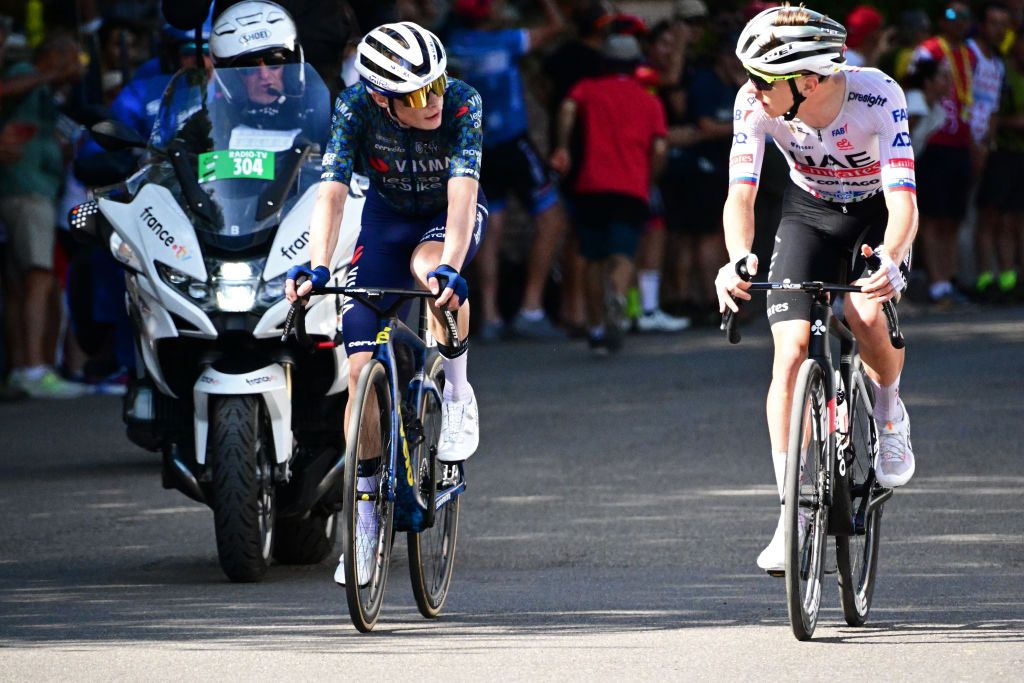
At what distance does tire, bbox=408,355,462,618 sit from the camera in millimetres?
7117

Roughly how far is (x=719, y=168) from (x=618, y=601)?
35.5 ft

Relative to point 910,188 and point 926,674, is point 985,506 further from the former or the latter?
point 926,674

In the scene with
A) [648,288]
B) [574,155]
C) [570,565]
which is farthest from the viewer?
[648,288]

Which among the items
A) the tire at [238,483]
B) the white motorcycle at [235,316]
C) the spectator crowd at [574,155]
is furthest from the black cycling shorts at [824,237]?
the spectator crowd at [574,155]

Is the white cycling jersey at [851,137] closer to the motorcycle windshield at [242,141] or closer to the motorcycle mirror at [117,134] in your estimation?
the motorcycle windshield at [242,141]

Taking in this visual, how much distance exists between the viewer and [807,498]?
6734 millimetres

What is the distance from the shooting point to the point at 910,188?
7.03 m

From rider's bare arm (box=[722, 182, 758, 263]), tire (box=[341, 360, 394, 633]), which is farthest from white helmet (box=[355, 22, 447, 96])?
rider's bare arm (box=[722, 182, 758, 263])

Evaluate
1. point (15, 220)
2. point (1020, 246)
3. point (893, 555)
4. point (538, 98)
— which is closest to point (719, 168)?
point (538, 98)

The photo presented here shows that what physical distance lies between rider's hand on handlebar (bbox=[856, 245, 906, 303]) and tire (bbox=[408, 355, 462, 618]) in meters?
1.61

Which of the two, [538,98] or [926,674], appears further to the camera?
[538,98]

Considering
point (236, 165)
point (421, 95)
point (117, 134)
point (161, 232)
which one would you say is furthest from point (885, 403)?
point (117, 134)

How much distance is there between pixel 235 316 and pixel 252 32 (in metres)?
1.52

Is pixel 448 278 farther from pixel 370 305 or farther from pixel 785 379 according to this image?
pixel 785 379
